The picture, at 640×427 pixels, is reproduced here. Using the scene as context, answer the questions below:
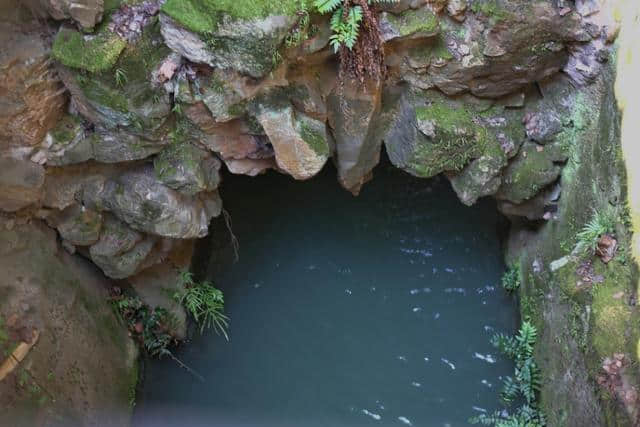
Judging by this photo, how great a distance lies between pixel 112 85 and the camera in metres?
5.25

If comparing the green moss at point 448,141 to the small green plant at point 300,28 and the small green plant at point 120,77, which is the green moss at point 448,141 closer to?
the small green plant at point 300,28

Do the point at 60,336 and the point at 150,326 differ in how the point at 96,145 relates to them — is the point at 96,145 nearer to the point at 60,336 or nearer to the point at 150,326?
the point at 60,336

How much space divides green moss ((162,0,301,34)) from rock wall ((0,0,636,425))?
1 centimetres

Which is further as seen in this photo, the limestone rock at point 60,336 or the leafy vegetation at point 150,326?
the leafy vegetation at point 150,326

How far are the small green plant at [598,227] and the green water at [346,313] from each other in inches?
77.3

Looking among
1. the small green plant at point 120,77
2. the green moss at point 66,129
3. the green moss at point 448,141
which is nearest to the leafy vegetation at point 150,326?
the green moss at point 66,129

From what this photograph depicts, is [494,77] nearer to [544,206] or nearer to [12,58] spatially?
[544,206]

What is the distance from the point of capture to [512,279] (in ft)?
24.3

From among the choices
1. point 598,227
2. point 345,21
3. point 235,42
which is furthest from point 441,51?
point 598,227

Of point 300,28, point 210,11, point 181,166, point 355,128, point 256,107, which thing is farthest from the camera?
point 355,128

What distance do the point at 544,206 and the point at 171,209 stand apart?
4.19m

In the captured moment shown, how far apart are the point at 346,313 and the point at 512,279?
83.2 inches

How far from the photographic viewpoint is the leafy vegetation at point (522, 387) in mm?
6410

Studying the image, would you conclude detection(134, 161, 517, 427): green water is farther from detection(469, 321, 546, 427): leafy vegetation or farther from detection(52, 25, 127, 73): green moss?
detection(52, 25, 127, 73): green moss
